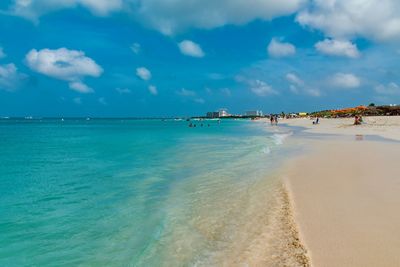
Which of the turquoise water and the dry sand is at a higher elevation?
the dry sand

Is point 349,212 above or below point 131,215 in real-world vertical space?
above

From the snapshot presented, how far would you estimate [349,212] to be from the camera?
265 inches

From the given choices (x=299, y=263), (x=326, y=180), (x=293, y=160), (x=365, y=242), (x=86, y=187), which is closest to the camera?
(x=299, y=263)

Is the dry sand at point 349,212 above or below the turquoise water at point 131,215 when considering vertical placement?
above

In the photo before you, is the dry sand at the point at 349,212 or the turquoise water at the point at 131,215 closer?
the dry sand at the point at 349,212

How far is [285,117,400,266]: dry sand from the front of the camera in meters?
4.71

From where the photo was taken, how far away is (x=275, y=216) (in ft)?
22.8

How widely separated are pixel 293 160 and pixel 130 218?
9.58 meters

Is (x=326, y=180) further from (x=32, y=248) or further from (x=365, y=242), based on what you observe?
(x=32, y=248)

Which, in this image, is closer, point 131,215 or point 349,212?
point 349,212

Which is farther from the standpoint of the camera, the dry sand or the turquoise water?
the turquoise water

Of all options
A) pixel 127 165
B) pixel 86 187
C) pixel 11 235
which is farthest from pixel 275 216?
pixel 127 165

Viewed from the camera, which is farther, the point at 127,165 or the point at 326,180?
the point at 127,165

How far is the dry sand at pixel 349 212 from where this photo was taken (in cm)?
471
